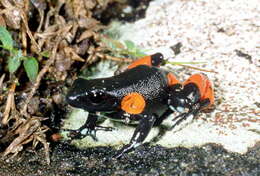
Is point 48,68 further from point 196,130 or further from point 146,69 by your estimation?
point 196,130

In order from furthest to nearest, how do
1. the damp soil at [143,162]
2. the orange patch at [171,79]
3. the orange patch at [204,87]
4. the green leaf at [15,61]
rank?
the orange patch at [171,79], the orange patch at [204,87], the green leaf at [15,61], the damp soil at [143,162]

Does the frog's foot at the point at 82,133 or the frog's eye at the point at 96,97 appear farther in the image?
the frog's foot at the point at 82,133

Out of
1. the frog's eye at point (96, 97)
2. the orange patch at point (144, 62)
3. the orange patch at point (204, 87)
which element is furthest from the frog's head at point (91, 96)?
the orange patch at point (204, 87)

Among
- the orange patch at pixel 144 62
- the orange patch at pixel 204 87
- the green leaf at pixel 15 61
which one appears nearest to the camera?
the green leaf at pixel 15 61

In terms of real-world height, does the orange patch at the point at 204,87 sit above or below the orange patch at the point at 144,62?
below

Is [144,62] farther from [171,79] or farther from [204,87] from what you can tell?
[204,87]

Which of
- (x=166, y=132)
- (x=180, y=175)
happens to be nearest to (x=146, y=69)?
(x=166, y=132)

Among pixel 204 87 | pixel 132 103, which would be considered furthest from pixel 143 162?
pixel 204 87

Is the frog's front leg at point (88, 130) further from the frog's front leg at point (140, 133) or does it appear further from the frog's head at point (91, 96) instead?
the frog's front leg at point (140, 133)

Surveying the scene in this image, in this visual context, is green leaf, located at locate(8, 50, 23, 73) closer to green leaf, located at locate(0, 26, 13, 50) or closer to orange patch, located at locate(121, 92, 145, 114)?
green leaf, located at locate(0, 26, 13, 50)
